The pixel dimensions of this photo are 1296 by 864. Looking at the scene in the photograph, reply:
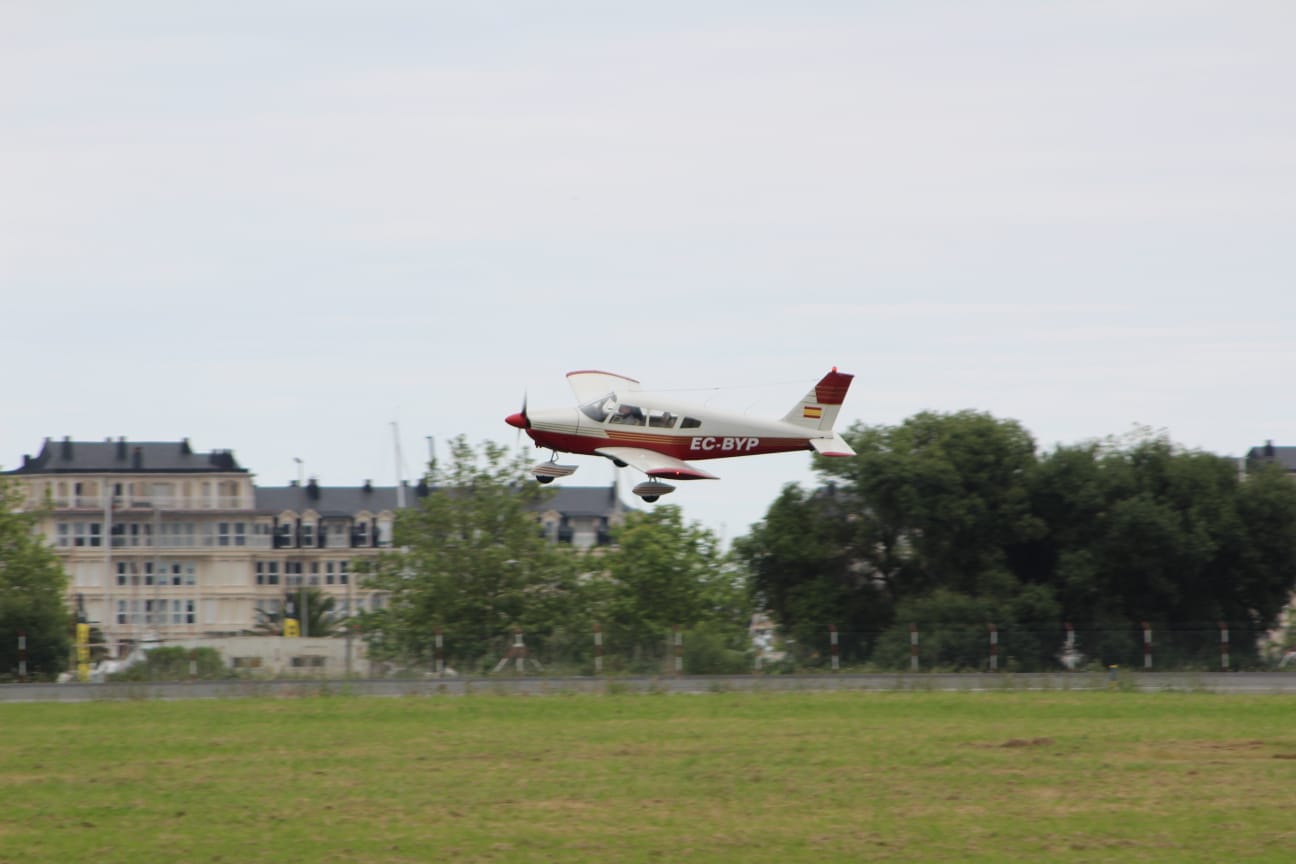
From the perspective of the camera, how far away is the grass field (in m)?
20.4

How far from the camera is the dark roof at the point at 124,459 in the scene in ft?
521

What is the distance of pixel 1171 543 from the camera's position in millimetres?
66250

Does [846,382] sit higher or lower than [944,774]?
higher

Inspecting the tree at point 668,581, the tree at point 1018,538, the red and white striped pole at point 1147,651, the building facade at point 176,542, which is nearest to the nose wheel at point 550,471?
the red and white striped pole at point 1147,651

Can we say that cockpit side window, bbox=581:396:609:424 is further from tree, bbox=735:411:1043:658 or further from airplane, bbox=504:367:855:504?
tree, bbox=735:411:1043:658

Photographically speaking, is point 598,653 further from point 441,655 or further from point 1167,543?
point 1167,543

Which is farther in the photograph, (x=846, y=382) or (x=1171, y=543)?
(x=1171, y=543)

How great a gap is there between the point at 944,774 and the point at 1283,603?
48407mm

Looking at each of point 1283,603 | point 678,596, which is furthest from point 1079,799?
point 678,596

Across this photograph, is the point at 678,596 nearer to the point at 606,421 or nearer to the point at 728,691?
the point at 728,691

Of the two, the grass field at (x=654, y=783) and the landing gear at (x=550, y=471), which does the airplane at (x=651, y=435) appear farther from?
the grass field at (x=654, y=783)

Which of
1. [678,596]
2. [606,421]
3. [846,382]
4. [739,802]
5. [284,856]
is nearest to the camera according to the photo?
[284,856]

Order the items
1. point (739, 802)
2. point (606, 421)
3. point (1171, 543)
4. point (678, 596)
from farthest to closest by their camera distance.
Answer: point (678, 596), point (1171, 543), point (606, 421), point (739, 802)

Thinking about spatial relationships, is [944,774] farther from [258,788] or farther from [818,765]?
[258,788]
